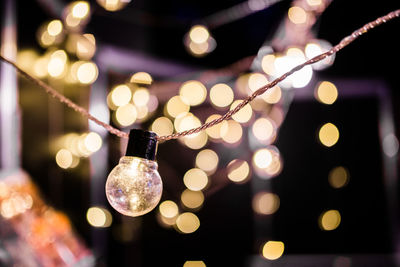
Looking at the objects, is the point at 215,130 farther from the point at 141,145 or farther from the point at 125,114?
the point at 141,145

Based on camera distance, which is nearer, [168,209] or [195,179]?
[168,209]

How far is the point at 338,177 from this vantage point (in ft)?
11.5

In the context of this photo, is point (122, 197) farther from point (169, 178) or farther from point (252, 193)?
point (252, 193)

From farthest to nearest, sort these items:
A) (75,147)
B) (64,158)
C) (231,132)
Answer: (231,132) < (75,147) < (64,158)

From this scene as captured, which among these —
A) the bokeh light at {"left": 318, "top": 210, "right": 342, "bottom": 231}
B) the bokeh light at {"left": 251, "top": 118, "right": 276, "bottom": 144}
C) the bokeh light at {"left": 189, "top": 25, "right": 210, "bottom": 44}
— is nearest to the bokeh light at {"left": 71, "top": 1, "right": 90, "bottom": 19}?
the bokeh light at {"left": 189, "top": 25, "right": 210, "bottom": 44}

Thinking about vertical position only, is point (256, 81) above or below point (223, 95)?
above

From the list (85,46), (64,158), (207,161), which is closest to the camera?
(64,158)

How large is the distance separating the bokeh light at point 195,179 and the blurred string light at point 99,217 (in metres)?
0.72

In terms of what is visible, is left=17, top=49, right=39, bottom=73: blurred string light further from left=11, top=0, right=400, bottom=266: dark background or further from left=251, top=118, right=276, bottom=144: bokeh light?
left=251, top=118, right=276, bottom=144: bokeh light

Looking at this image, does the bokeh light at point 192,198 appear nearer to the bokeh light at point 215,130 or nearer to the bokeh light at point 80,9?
the bokeh light at point 215,130

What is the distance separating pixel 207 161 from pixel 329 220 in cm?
120

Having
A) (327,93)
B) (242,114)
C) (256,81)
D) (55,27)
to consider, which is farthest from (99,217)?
(327,93)

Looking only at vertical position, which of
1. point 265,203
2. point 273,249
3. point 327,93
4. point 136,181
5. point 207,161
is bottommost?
point 273,249

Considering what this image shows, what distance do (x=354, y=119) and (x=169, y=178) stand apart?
1765 mm
